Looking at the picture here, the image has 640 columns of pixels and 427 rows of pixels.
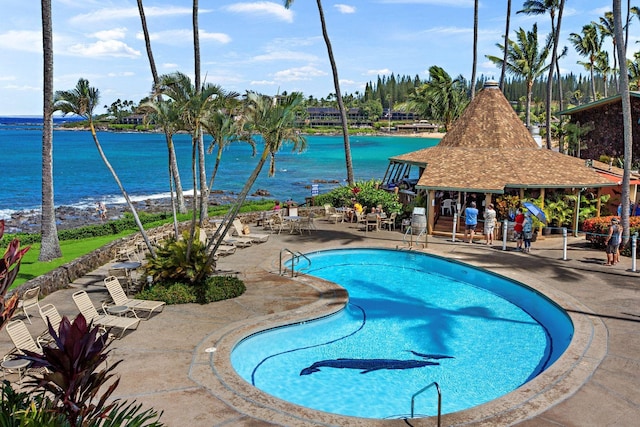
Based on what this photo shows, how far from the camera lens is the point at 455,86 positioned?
36.8 metres

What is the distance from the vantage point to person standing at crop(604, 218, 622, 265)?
54.7ft

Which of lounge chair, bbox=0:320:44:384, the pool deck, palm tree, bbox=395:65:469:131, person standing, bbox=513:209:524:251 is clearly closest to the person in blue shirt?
person standing, bbox=513:209:524:251

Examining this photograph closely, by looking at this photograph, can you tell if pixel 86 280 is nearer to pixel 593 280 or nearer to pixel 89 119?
pixel 89 119

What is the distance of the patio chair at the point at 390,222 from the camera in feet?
77.3

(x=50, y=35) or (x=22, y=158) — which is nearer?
(x=50, y=35)

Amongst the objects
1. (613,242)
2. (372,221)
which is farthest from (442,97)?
(613,242)

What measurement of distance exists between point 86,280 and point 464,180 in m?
15.3

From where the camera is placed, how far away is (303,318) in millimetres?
12602

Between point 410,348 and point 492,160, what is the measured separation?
44.7ft

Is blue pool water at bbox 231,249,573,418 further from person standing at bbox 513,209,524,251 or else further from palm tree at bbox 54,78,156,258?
palm tree at bbox 54,78,156,258

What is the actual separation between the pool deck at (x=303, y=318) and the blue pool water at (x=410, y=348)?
553mm

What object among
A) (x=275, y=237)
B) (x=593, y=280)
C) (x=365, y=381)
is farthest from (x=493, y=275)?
(x=275, y=237)

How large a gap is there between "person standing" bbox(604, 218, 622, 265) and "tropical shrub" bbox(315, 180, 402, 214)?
953 centimetres

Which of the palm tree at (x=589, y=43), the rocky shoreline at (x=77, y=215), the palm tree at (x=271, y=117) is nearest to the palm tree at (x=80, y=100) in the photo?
the palm tree at (x=271, y=117)
